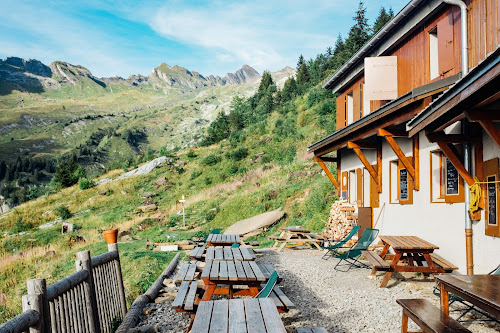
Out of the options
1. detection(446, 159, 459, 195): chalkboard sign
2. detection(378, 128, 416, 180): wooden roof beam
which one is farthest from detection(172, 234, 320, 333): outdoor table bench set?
detection(378, 128, 416, 180): wooden roof beam

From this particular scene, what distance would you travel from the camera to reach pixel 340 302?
627 centimetres

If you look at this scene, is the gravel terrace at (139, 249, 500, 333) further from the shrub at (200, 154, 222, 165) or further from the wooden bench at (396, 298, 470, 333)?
the shrub at (200, 154, 222, 165)

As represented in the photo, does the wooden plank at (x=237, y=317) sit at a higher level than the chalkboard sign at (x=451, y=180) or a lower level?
lower

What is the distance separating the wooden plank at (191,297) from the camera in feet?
16.0

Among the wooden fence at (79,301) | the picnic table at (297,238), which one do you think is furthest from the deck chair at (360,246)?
the wooden fence at (79,301)

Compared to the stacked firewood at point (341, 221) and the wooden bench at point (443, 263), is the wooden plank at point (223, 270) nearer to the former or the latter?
the wooden bench at point (443, 263)

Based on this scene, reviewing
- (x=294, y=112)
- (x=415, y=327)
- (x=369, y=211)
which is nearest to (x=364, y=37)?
(x=294, y=112)

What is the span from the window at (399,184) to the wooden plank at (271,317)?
7051mm

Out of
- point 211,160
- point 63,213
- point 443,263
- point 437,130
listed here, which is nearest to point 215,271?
point 437,130

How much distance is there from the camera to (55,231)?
21.8 metres

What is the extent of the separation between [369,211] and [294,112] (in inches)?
1076

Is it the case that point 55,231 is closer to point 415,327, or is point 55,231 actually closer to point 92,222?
point 92,222

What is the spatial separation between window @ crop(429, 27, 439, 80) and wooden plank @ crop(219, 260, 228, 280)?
6.75m

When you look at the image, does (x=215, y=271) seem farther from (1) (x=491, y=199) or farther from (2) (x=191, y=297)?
(1) (x=491, y=199)
